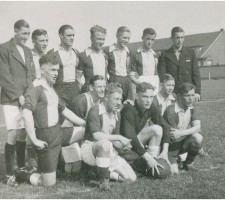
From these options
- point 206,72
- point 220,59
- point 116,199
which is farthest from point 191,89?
point 220,59

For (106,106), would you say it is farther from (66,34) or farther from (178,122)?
(66,34)

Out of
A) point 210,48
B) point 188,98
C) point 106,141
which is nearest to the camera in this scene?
point 106,141

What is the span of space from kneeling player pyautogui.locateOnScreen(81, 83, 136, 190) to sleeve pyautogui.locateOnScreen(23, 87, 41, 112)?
2.20 feet

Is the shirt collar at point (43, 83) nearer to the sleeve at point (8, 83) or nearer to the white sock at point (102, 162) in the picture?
the sleeve at point (8, 83)

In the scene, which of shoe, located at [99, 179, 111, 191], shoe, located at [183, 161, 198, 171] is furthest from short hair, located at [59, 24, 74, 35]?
shoe, located at [183, 161, 198, 171]

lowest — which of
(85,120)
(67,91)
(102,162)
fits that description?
(102,162)

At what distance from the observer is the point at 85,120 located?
205 inches

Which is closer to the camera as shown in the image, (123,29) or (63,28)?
(63,28)

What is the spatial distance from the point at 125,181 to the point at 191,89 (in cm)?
155

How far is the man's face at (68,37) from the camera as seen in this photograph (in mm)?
5633

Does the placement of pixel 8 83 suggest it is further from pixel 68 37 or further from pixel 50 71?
pixel 68 37

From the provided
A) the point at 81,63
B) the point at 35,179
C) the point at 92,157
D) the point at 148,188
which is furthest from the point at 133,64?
the point at 35,179

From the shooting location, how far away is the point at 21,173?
4.69 meters

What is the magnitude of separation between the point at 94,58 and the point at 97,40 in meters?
0.29
